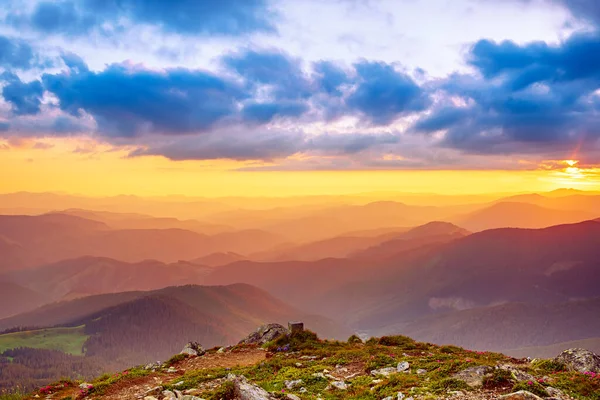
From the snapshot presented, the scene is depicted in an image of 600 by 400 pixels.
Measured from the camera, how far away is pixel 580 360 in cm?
2466

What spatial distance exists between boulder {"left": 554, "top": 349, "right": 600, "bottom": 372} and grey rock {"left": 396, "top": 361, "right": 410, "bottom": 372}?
928 cm

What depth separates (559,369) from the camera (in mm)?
24859

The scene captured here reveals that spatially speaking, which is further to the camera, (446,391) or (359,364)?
(359,364)

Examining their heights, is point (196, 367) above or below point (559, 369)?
below

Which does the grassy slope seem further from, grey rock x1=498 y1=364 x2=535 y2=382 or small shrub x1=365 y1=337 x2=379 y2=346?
grey rock x1=498 y1=364 x2=535 y2=382

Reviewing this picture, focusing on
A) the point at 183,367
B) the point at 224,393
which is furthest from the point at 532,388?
the point at 183,367

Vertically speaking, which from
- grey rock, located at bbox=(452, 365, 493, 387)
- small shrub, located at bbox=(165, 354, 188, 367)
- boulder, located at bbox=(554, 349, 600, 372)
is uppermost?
grey rock, located at bbox=(452, 365, 493, 387)

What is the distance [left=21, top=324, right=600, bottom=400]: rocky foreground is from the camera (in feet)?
65.9

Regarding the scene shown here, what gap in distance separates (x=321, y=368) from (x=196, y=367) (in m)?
11.6

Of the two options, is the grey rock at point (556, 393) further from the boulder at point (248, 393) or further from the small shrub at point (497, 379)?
the boulder at point (248, 393)

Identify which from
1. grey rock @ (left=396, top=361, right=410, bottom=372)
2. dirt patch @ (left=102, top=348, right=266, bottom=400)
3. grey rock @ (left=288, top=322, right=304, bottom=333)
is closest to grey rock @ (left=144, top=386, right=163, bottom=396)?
dirt patch @ (left=102, top=348, right=266, bottom=400)

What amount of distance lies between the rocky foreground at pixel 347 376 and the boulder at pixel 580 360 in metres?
0.05

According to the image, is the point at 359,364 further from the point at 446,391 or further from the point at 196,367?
the point at 196,367

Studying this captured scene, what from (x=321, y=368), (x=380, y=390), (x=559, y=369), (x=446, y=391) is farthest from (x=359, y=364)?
(x=559, y=369)
